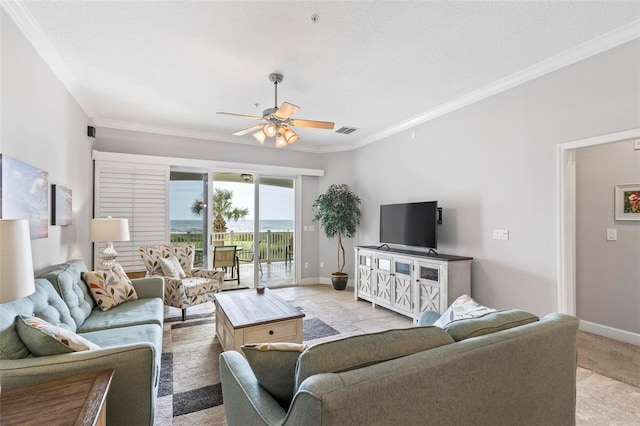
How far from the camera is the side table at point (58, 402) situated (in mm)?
1009

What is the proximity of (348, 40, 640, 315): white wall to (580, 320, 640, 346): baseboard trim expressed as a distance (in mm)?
906

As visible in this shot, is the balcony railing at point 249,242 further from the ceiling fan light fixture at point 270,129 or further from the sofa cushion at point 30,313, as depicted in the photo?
the sofa cushion at point 30,313

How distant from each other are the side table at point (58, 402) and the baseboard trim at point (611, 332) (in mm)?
4416

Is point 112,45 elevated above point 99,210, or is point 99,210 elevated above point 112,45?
point 112,45

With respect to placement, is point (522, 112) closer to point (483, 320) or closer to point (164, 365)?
point (483, 320)

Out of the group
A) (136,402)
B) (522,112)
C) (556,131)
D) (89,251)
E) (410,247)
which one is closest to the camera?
(136,402)

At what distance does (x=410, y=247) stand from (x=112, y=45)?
13.8 feet

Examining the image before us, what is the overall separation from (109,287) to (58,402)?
2067mm

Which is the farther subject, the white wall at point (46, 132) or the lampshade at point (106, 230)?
the lampshade at point (106, 230)

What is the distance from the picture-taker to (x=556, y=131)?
294 cm

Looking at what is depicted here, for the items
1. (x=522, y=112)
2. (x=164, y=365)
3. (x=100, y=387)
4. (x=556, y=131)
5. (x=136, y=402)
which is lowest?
(x=164, y=365)

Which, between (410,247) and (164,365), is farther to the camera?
(410,247)

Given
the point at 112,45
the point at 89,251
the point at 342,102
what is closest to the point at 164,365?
the point at 89,251

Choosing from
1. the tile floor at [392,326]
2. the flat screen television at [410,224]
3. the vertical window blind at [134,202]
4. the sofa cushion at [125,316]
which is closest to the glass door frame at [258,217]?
the tile floor at [392,326]
